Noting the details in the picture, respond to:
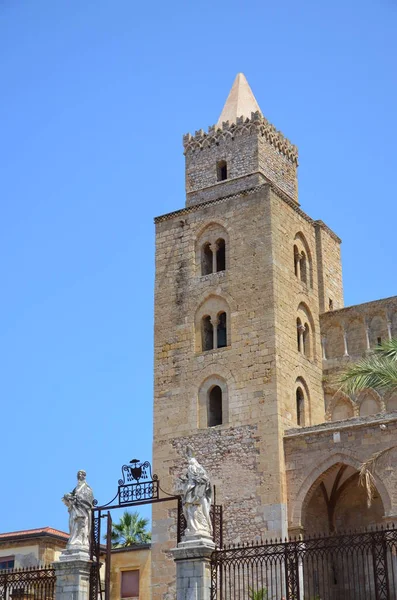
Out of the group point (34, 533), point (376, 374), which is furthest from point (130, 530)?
point (376, 374)

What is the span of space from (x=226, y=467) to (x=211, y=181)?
32.5 feet

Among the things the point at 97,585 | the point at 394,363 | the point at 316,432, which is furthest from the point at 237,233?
the point at 97,585

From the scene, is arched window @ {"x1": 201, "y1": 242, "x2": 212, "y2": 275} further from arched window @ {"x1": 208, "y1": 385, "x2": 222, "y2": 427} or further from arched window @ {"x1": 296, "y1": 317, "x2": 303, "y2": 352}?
arched window @ {"x1": 208, "y1": 385, "x2": 222, "y2": 427}

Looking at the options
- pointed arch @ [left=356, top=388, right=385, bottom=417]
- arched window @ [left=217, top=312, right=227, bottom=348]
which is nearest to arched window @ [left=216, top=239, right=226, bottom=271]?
arched window @ [left=217, top=312, right=227, bottom=348]

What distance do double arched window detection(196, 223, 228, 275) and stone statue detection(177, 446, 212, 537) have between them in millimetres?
13200

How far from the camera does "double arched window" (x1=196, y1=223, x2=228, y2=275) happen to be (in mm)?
32594

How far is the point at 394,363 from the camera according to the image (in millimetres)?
21234

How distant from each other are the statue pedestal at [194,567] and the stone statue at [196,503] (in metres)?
0.20

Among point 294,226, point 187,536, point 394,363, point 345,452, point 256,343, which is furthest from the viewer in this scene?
point 294,226

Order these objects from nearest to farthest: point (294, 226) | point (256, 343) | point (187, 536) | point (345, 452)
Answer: point (187, 536) < point (345, 452) < point (256, 343) < point (294, 226)

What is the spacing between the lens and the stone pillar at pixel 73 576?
21.0 meters

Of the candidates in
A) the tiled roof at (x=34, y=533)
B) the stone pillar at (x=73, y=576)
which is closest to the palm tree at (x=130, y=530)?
the tiled roof at (x=34, y=533)

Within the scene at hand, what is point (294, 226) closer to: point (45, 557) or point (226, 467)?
point (226, 467)

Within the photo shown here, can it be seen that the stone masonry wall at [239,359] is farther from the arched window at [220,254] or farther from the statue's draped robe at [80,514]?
the statue's draped robe at [80,514]
